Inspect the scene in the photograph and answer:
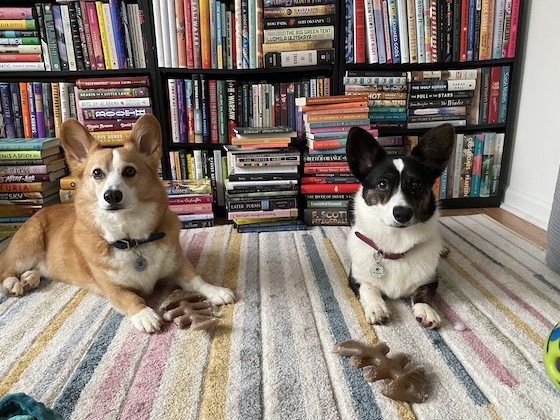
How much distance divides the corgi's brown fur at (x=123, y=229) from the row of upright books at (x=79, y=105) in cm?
86

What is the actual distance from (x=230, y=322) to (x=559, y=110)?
193 cm

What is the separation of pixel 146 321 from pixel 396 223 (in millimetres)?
806

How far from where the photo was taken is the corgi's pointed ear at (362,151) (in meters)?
1.25

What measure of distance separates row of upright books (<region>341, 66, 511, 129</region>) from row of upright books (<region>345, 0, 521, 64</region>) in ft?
0.30

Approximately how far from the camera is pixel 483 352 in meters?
1.00

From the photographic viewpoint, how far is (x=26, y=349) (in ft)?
3.51

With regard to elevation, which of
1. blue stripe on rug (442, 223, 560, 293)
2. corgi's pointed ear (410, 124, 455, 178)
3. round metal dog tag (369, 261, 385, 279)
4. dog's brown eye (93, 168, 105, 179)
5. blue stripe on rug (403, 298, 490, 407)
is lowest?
blue stripe on rug (442, 223, 560, 293)

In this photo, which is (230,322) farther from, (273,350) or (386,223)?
(386,223)

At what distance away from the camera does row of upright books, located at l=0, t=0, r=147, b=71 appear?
1.99 meters

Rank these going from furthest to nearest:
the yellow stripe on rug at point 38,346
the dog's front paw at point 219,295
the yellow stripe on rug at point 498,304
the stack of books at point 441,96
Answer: the stack of books at point 441,96 < the dog's front paw at point 219,295 < the yellow stripe on rug at point 498,304 < the yellow stripe on rug at point 38,346

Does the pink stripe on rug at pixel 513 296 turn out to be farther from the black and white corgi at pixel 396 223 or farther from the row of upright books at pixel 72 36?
the row of upright books at pixel 72 36

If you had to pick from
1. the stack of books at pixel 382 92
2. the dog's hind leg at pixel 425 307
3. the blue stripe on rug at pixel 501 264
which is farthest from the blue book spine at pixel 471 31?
the dog's hind leg at pixel 425 307

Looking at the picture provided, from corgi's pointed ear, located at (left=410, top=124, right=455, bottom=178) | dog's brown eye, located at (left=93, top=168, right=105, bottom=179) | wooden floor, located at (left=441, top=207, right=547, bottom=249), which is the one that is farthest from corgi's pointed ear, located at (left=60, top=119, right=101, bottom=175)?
wooden floor, located at (left=441, top=207, right=547, bottom=249)

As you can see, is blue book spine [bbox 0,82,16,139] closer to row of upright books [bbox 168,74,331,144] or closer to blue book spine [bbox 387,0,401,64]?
row of upright books [bbox 168,74,331,144]
